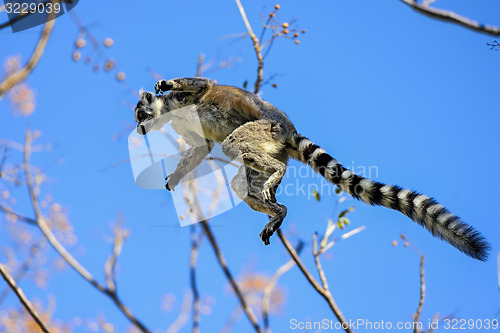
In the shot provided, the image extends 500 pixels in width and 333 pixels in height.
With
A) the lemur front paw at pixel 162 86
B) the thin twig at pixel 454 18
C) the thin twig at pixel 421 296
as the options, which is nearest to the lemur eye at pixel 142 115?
the lemur front paw at pixel 162 86

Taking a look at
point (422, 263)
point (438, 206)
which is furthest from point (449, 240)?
point (422, 263)

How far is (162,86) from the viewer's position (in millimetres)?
7055

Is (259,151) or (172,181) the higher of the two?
(259,151)

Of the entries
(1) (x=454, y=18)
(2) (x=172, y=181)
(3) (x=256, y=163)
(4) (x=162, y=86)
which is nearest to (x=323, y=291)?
(3) (x=256, y=163)

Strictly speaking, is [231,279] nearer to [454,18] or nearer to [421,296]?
[421,296]

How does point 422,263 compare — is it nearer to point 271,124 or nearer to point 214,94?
point 271,124

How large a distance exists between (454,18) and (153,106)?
18.1ft

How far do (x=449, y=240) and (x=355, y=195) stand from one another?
1543 mm

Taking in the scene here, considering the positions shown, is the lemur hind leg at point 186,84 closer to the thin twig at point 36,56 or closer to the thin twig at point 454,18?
the thin twig at point 36,56

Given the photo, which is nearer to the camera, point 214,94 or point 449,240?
point 449,240

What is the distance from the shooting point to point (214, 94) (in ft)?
25.6

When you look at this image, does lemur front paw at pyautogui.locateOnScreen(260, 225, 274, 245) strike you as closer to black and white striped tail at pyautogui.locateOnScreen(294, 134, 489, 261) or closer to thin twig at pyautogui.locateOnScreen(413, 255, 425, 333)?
black and white striped tail at pyautogui.locateOnScreen(294, 134, 489, 261)

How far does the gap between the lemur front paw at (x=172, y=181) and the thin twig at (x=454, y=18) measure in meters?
5.14

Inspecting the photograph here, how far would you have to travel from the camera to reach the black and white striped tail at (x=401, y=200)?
5230 millimetres
